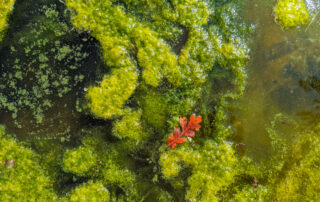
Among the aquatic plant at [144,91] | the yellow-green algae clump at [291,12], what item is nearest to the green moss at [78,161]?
the aquatic plant at [144,91]

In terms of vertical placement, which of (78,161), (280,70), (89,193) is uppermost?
(280,70)

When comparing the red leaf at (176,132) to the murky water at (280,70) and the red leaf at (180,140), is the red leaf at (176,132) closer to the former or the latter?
the red leaf at (180,140)

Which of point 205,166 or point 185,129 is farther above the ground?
point 185,129

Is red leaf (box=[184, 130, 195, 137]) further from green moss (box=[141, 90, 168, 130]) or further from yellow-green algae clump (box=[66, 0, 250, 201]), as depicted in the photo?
green moss (box=[141, 90, 168, 130])

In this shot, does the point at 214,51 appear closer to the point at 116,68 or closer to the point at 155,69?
the point at 155,69

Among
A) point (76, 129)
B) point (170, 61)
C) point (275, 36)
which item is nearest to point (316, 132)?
point (275, 36)

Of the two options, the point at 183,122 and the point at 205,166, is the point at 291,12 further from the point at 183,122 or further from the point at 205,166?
the point at 205,166

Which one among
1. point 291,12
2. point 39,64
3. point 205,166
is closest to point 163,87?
point 205,166
